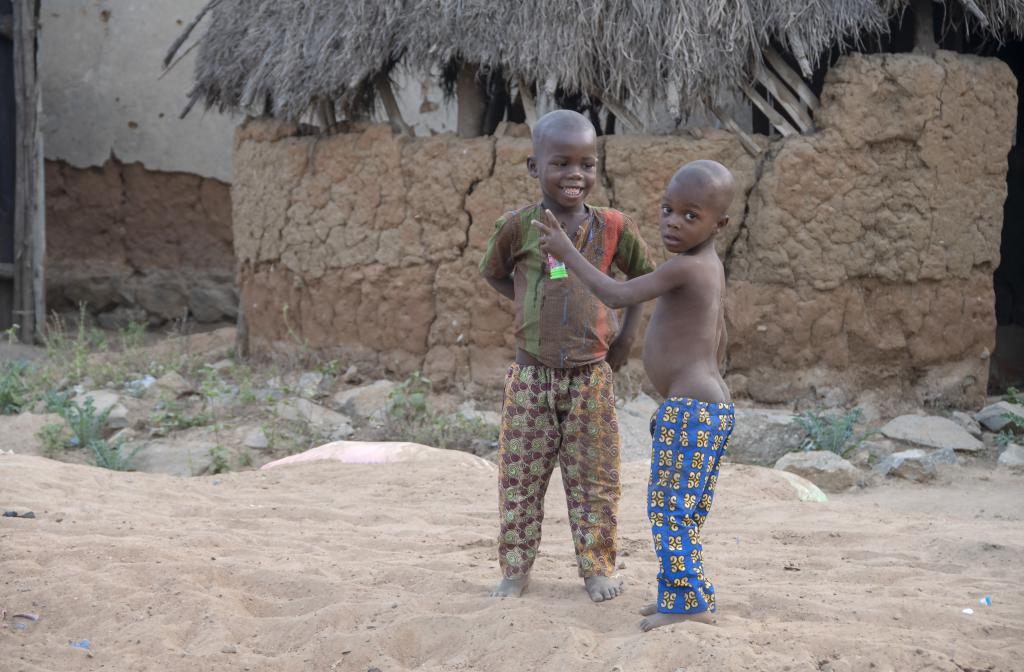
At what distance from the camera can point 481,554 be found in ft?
13.3

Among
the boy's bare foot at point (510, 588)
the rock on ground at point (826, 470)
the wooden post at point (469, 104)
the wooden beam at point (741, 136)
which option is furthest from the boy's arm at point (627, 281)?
the wooden post at point (469, 104)

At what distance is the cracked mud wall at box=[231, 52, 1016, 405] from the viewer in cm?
639

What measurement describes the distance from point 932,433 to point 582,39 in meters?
2.94

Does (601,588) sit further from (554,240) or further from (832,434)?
(832,434)

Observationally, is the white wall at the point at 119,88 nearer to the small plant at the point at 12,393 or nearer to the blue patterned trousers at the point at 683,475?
the small plant at the point at 12,393

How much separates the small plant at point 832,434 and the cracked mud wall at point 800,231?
448mm

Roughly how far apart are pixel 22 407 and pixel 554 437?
4.84 meters

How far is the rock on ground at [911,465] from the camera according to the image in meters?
5.78

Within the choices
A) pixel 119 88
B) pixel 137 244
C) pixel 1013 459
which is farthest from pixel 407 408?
pixel 119 88

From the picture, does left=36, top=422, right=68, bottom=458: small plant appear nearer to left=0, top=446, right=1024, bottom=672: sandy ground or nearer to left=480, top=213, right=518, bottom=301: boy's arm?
left=0, top=446, right=1024, bottom=672: sandy ground

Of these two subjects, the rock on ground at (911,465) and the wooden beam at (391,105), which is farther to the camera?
the wooden beam at (391,105)

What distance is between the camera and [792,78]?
255 inches

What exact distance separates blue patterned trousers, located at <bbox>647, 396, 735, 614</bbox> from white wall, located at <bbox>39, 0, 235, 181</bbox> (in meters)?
8.33

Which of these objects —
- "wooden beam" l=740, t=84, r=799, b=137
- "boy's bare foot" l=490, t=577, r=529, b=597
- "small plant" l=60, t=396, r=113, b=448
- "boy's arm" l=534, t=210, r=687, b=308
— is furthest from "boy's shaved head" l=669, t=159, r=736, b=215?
"small plant" l=60, t=396, r=113, b=448
